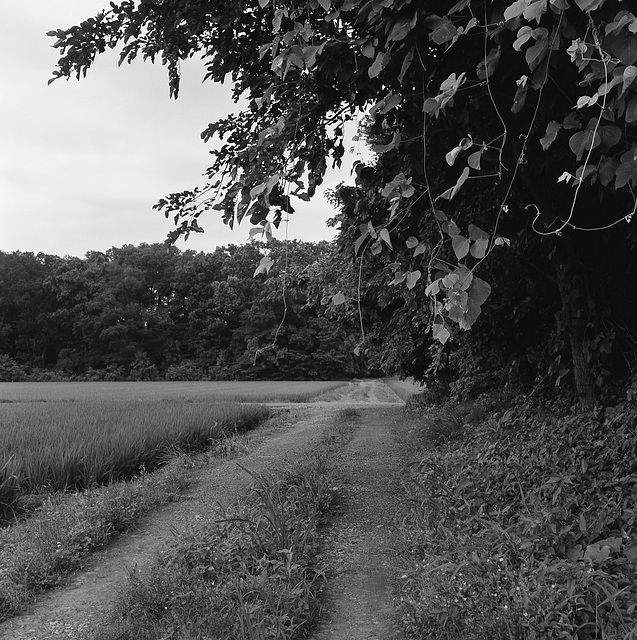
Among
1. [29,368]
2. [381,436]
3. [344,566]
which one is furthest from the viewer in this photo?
[29,368]

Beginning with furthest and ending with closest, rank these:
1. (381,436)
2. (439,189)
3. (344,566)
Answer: (381,436), (439,189), (344,566)

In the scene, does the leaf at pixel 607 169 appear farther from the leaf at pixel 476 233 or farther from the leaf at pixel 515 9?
the leaf at pixel 515 9

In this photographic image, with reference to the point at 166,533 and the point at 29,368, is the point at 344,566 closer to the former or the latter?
the point at 166,533

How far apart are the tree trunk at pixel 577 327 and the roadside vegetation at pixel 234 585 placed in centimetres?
261

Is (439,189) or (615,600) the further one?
(439,189)

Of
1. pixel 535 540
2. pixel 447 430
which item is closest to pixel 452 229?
pixel 535 540

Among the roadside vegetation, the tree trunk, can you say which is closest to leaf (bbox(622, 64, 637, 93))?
the roadside vegetation

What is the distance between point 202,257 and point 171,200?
65.8 metres

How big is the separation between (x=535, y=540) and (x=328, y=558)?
1489 millimetres

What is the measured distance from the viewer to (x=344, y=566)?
141 inches

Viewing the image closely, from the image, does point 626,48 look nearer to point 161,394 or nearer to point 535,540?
point 535,540

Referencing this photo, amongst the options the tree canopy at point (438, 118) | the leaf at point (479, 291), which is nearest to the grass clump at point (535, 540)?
the tree canopy at point (438, 118)

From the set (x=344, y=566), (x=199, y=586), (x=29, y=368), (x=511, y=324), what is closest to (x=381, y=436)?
(x=511, y=324)

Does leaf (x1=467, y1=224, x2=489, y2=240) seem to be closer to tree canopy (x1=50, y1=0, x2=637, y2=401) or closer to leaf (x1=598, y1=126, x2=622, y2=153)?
tree canopy (x1=50, y1=0, x2=637, y2=401)
